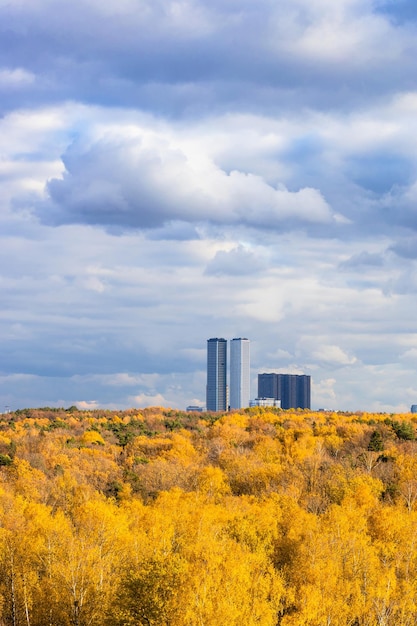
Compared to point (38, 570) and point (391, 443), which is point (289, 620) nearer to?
point (38, 570)

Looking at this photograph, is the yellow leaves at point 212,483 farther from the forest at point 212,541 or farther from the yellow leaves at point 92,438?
the yellow leaves at point 92,438

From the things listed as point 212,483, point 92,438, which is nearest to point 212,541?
point 212,483

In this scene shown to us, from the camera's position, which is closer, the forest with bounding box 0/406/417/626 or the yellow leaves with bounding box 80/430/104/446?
the forest with bounding box 0/406/417/626

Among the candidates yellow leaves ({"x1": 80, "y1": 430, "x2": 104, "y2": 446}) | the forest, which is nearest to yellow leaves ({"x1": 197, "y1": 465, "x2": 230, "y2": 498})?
the forest

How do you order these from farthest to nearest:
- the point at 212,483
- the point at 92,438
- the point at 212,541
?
1. the point at 92,438
2. the point at 212,483
3. the point at 212,541

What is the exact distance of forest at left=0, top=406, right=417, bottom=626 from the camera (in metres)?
→ 53.3

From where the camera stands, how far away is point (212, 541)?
224ft

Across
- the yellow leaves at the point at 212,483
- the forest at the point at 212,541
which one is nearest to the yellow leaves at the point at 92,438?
the forest at the point at 212,541

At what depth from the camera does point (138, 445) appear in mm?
159875

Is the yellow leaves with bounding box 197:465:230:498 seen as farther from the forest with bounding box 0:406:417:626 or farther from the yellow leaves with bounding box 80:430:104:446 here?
the yellow leaves with bounding box 80:430:104:446

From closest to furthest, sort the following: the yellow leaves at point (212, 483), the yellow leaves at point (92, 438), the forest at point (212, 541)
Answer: the forest at point (212, 541)
the yellow leaves at point (212, 483)
the yellow leaves at point (92, 438)

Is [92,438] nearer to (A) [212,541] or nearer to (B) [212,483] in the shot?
(B) [212,483]

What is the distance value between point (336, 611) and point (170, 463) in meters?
78.9

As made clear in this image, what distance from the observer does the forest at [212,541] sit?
53.3 m
